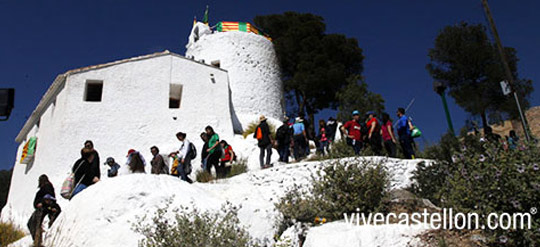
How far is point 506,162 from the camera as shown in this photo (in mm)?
5512

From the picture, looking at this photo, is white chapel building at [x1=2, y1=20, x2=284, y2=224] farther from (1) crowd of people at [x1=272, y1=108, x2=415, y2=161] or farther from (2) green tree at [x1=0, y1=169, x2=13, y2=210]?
(2) green tree at [x1=0, y1=169, x2=13, y2=210]

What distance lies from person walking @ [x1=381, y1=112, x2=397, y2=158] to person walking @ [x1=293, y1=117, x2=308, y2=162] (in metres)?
2.20

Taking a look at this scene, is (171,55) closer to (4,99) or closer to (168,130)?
(168,130)

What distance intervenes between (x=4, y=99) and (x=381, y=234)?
18.9 feet

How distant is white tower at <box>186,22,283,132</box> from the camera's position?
22.2m

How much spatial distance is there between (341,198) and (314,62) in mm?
17713

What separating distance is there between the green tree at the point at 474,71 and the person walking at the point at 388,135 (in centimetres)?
966

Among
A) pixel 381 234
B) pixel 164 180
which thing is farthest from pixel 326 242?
pixel 164 180

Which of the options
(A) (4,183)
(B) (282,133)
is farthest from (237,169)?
(A) (4,183)

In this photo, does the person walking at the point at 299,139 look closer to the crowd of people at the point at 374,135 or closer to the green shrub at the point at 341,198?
the crowd of people at the point at 374,135

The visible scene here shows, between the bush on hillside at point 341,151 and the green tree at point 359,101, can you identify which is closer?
the bush on hillside at point 341,151

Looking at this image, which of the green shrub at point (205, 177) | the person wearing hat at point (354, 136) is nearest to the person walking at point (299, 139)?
the person wearing hat at point (354, 136)

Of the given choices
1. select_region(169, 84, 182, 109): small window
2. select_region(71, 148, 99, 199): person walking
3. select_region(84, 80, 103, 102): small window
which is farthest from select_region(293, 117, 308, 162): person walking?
select_region(84, 80, 103, 102): small window

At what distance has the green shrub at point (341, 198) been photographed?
270 inches
